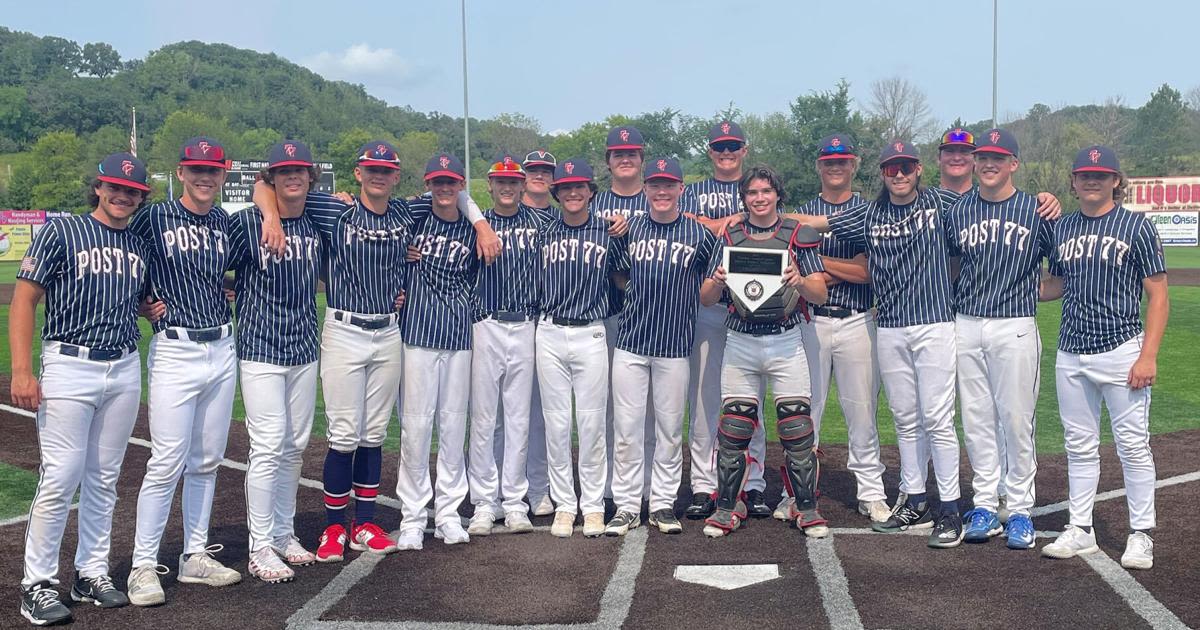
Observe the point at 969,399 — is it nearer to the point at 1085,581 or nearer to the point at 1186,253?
the point at 1085,581

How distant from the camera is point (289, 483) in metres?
5.74

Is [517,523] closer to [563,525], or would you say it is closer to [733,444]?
[563,525]

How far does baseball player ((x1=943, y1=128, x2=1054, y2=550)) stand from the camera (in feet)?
19.0

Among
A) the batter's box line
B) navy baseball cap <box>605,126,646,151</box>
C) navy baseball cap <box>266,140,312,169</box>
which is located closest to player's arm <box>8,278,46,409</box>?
navy baseball cap <box>266,140,312,169</box>

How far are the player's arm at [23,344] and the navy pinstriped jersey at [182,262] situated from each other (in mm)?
530

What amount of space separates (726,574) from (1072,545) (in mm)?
1942

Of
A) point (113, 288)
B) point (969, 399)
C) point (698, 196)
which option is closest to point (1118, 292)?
point (969, 399)

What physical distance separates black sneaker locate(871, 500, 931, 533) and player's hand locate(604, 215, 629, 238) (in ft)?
7.82

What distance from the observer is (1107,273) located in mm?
5469

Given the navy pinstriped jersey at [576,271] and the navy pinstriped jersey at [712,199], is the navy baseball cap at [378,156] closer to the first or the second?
the navy pinstriped jersey at [576,271]

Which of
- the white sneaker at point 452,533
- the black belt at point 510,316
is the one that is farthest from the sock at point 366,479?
the black belt at point 510,316

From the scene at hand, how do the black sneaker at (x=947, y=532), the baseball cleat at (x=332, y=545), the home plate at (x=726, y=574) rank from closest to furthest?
the home plate at (x=726, y=574), the baseball cleat at (x=332, y=545), the black sneaker at (x=947, y=532)

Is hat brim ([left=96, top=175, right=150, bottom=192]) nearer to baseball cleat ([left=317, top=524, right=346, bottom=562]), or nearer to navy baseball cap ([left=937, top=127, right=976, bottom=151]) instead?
baseball cleat ([left=317, top=524, right=346, bottom=562])

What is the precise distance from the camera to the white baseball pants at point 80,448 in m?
4.68
